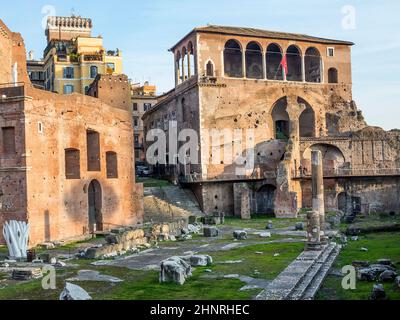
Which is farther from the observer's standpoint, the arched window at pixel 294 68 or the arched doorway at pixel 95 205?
the arched window at pixel 294 68

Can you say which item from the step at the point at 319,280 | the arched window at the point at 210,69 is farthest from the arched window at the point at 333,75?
the step at the point at 319,280

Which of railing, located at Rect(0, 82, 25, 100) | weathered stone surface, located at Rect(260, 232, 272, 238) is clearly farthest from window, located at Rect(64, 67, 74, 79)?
weathered stone surface, located at Rect(260, 232, 272, 238)

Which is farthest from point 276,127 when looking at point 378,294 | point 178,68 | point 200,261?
point 378,294

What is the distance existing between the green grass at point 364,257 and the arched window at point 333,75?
855 inches

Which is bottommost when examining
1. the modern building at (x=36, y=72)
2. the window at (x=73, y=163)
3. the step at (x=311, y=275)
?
the step at (x=311, y=275)

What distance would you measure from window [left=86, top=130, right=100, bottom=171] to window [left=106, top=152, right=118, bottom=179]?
1.49 meters

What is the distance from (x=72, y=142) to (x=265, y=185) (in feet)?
53.9

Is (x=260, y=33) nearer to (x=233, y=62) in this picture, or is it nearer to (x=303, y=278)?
(x=233, y=62)

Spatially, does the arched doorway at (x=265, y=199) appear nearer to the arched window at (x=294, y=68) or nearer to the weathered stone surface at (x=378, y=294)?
the arched window at (x=294, y=68)

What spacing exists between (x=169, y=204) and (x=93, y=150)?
8680 mm

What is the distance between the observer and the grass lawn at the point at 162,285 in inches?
537

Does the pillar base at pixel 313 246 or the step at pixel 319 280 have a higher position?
the pillar base at pixel 313 246

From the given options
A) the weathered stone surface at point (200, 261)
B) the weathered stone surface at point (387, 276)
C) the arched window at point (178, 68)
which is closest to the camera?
the weathered stone surface at point (387, 276)

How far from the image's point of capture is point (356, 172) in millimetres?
39438
